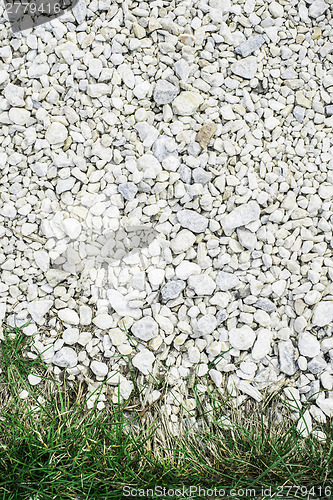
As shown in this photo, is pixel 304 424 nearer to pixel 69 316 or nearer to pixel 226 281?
pixel 226 281

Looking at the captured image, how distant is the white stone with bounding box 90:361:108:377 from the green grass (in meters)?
0.10

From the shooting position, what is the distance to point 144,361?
190 cm

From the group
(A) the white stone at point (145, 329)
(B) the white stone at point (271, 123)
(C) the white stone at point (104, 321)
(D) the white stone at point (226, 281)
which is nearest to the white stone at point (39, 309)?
(C) the white stone at point (104, 321)

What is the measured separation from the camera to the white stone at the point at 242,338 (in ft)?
6.28

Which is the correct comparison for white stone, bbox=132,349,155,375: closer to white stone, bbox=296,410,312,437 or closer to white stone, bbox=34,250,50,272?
white stone, bbox=34,250,50,272

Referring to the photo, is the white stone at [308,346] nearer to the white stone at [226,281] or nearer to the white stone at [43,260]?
the white stone at [226,281]

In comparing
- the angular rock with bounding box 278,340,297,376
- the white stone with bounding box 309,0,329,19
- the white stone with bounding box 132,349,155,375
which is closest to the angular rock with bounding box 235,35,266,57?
the white stone with bounding box 309,0,329,19

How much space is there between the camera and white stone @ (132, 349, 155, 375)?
6.23 ft

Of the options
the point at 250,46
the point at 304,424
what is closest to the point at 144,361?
the point at 304,424

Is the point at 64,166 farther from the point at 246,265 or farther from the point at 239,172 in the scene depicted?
the point at 246,265

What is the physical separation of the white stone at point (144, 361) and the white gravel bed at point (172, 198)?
0.01 meters

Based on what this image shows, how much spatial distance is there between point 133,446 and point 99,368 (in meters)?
0.35

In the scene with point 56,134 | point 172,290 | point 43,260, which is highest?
point 56,134

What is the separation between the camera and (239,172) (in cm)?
200
